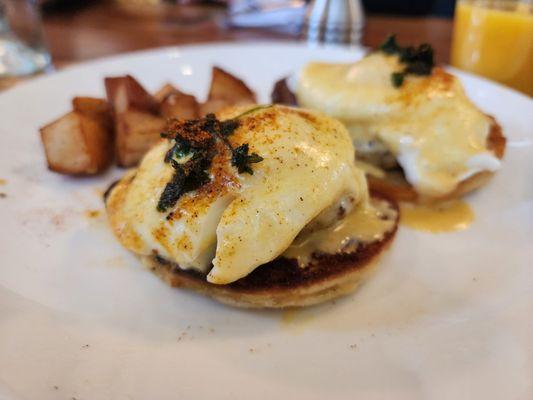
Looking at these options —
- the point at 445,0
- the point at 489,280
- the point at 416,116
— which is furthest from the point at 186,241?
the point at 445,0

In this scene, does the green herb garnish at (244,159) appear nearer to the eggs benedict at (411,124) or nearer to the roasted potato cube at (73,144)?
the eggs benedict at (411,124)

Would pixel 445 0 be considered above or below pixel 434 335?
above

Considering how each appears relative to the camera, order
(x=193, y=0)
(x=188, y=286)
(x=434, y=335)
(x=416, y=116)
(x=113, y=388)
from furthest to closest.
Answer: (x=193, y=0) < (x=416, y=116) < (x=188, y=286) < (x=434, y=335) < (x=113, y=388)

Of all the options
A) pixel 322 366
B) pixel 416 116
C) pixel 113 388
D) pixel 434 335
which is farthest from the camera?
pixel 416 116

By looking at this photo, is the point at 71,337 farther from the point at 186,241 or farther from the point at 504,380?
the point at 504,380

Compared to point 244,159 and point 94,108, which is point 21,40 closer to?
point 94,108
